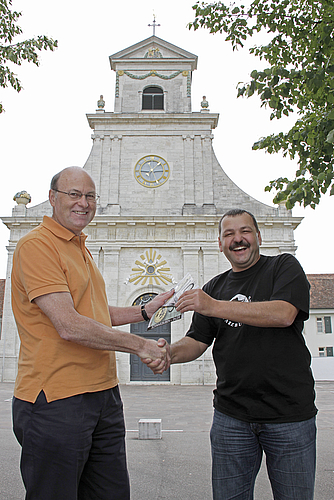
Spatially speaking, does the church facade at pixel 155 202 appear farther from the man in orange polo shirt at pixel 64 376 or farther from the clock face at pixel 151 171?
the man in orange polo shirt at pixel 64 376

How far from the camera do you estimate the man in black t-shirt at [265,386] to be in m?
2.20

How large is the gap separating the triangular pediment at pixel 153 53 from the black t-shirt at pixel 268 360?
22.5 meters

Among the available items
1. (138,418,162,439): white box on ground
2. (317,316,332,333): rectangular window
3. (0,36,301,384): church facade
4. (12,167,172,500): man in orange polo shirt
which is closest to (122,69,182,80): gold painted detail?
(0,36,301,384): church facade

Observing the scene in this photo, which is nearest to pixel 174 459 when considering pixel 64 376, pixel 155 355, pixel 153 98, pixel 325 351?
pixel 155 355

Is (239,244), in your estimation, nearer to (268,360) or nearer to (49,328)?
(268,360)

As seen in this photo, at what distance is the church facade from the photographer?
18.2 m

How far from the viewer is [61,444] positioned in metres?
2.05

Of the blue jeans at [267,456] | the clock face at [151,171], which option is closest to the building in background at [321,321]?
the clock face at [151,171]

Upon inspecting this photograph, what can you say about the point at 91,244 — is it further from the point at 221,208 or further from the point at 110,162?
the point at 221,208

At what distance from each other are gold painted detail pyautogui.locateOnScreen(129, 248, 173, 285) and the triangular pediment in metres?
11.5

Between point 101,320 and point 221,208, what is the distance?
18000mm

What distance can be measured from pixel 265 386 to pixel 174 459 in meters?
3.62

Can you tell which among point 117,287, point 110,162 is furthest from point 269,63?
point 110,162

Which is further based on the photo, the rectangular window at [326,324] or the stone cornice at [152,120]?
the rectangular window at [326,324]
